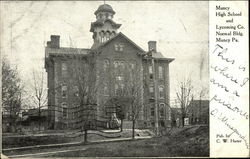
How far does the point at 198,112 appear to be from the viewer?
2348mm

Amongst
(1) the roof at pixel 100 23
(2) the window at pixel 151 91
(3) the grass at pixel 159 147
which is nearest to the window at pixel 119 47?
(1) the roof at pixel 100 23

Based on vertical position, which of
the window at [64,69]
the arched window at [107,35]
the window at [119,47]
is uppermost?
the arched window at [107,35]

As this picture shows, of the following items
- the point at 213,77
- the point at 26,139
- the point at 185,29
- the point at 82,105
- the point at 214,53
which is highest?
the point at 185,29

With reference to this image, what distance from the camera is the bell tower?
2.32m

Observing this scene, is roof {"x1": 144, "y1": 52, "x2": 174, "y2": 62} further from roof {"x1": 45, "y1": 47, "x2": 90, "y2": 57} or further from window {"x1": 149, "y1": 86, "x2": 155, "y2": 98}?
roof {"x1": 45, "y1": 47, "x2": 90, "y2": 57}

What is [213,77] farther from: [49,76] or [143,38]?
[49,76]

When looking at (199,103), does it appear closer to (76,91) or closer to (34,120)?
(76,91)

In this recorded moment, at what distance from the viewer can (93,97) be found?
2.42 meters

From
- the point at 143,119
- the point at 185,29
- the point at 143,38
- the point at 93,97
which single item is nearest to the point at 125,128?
the point at 143,119

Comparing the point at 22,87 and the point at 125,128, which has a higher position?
the point at 22,87

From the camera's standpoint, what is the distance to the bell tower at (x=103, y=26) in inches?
91.2

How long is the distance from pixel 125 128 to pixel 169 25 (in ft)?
2.37

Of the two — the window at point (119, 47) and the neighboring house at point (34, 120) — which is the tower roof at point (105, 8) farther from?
the neighboring house at point (34, 120)

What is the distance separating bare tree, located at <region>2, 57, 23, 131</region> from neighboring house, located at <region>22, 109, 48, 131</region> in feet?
0.18
